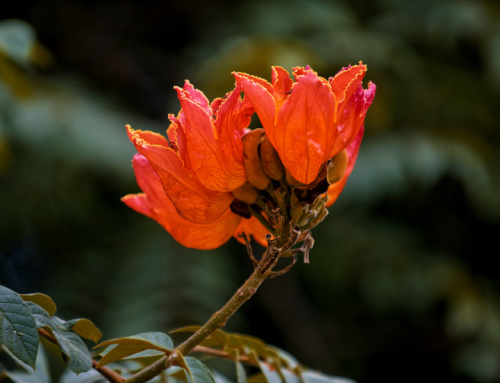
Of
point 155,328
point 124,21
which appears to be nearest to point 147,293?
point 155,328

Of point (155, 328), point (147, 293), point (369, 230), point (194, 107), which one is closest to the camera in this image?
point (194, 107)

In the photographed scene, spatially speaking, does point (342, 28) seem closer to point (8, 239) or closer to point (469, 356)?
point (469, 356)

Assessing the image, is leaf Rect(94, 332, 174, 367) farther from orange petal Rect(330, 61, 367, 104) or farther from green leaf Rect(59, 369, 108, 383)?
orange petal Rect(330, 61, 367, 104)

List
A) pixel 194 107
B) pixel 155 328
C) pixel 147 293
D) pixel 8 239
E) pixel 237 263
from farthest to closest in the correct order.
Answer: pixel 237 263 < pixel 8 239 < pixel 147 293 < pixel 155 328 < pixel 194 107

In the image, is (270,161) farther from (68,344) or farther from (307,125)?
(68,344)

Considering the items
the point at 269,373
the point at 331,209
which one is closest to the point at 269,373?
the point at 269,373

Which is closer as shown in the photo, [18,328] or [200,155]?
[18,328]

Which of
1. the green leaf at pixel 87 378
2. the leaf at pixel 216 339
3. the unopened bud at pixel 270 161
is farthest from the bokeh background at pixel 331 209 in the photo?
the unopened bud at pixel 270 161
